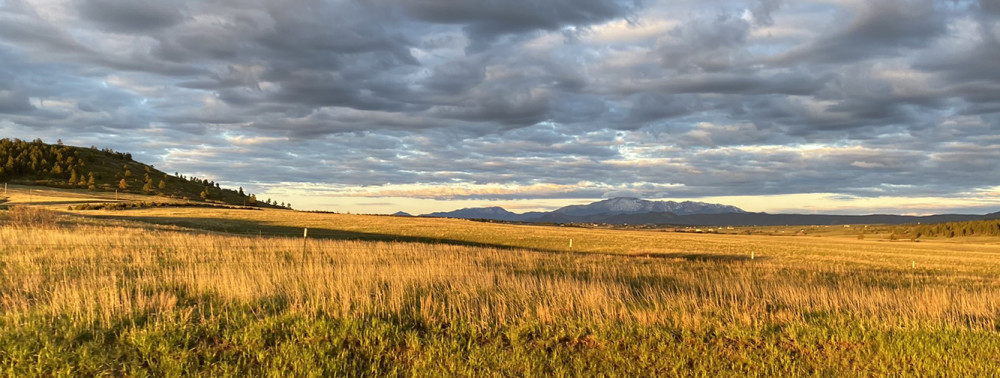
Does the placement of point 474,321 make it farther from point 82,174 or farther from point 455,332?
point 82,174

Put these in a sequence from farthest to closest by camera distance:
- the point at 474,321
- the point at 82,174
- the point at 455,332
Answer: the point at 82,174 → the point at 474,321 → the point at 455,332

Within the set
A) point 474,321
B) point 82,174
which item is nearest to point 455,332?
point 474,321

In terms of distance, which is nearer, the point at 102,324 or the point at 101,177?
the point at 102,324

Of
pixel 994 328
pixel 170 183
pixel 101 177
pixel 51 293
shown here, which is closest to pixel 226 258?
pixel 51 293

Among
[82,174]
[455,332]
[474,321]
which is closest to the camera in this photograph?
[455,332]

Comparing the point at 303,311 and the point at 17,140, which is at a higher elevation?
the point at 17,140

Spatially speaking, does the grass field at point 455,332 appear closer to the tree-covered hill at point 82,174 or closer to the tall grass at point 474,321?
the tall grass at point 474,321

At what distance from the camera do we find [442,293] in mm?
12047

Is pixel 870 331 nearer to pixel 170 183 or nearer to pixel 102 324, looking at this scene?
pixel 102 324

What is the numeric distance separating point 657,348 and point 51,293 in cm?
1151

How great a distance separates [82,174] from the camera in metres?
148

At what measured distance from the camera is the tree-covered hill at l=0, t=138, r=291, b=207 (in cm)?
13938

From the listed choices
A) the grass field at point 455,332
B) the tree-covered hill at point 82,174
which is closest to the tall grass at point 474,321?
the grass field at point 455,332

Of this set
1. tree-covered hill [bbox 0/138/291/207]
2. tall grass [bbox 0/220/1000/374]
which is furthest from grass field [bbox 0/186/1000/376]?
tree-covered hill [bbox 0/138/291/207]
